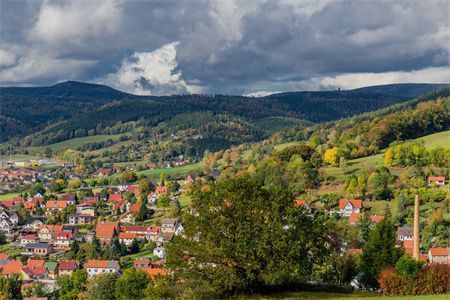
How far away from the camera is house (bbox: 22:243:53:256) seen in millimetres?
66863

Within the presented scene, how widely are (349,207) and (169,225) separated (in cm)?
2367

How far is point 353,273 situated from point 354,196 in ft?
132

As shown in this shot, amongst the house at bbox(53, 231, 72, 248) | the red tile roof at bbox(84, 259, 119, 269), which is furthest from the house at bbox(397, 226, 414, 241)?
the house at bbox(53, 231, 72, 248)

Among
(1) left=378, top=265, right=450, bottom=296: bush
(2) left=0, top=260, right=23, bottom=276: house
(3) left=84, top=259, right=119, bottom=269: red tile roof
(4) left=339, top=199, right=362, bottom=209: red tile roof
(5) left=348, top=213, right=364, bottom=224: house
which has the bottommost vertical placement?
(2) left=0, top=260, right=23, bottom=276: house

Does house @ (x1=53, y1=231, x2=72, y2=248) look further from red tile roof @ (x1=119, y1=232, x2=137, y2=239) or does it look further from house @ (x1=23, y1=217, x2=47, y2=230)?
house @ (x1=23, y1=217, x2=47, y2=230)

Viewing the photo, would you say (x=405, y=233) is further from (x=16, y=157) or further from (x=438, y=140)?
(x=16, y=157)

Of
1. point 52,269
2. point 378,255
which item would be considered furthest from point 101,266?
point 378,255

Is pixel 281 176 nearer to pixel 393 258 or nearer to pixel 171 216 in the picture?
pixel 171 216

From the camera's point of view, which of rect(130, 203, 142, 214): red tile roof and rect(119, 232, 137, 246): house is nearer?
rect(119, 232, 137, 246): house

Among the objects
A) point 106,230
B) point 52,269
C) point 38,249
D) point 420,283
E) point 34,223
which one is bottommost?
point 38,249

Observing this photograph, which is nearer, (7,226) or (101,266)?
(101,266)

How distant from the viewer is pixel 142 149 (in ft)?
598

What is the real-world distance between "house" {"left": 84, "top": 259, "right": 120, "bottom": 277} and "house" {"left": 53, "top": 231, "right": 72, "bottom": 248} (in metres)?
16.2

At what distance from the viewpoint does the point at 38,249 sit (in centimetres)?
6750
